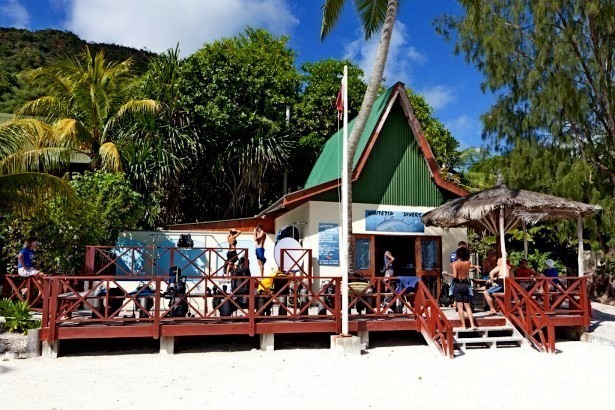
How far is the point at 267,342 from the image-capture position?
9039 mm

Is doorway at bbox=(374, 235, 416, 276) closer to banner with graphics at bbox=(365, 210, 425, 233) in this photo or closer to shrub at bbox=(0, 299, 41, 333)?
banner with graphics at bbox=(365, 210, 425, 233)

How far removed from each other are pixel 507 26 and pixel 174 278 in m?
13.7

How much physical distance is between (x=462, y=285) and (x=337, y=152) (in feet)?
22.1

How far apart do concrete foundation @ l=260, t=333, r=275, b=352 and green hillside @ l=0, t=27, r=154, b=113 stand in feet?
87.0

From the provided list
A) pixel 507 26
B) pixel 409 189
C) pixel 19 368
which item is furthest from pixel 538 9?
pixel 19 368

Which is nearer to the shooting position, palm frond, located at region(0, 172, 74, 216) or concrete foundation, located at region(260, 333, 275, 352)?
concrete foundation, located at region(260, 333, 275, 352)

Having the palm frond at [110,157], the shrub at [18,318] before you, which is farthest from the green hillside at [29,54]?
the shrub at [18,318]

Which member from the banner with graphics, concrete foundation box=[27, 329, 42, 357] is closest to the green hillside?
the banner with graphics

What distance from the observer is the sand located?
6156mm

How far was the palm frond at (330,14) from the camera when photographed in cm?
1379

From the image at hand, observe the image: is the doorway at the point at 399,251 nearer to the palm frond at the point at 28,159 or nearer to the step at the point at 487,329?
the step at the point at 487,329

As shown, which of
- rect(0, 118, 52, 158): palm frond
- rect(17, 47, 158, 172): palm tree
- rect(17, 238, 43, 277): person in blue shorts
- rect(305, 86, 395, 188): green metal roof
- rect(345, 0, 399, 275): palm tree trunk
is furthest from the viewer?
rect(17, 47, 158, 172): palm tree

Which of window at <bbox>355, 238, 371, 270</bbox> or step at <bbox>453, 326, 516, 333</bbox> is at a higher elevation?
window at <bbox>355, 238, 371, 270</bbox>

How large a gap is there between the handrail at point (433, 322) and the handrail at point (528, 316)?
62.0 inches
